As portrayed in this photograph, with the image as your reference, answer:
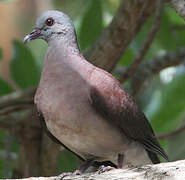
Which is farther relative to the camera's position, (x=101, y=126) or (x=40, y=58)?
(x=40, y=58)

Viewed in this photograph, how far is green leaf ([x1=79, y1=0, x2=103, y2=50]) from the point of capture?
5.59m

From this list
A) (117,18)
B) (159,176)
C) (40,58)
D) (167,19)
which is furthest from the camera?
(40,58)

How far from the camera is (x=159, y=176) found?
131 inches

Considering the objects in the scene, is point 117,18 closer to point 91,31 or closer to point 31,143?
point 91,31

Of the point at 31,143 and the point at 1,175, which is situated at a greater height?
the point at 31,143

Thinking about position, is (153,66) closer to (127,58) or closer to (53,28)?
(127,58)

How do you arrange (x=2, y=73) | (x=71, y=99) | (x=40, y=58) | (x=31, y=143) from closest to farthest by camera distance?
1. (x=71, y=99)
2. (x=31, y=143)
3. (x=40, y=58)
4. (x=2, y=73)

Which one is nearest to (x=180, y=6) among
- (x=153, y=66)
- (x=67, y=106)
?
(x=67, y=106)

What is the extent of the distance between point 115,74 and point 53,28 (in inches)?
59.1

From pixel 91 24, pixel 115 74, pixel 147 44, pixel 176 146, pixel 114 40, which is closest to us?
pixel 114 40

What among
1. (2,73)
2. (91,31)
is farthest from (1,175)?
(2,73)

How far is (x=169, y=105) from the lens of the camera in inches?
244

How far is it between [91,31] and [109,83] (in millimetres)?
1652

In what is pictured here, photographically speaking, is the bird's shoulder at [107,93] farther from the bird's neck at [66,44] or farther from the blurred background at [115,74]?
the blurred background at [115,74]
